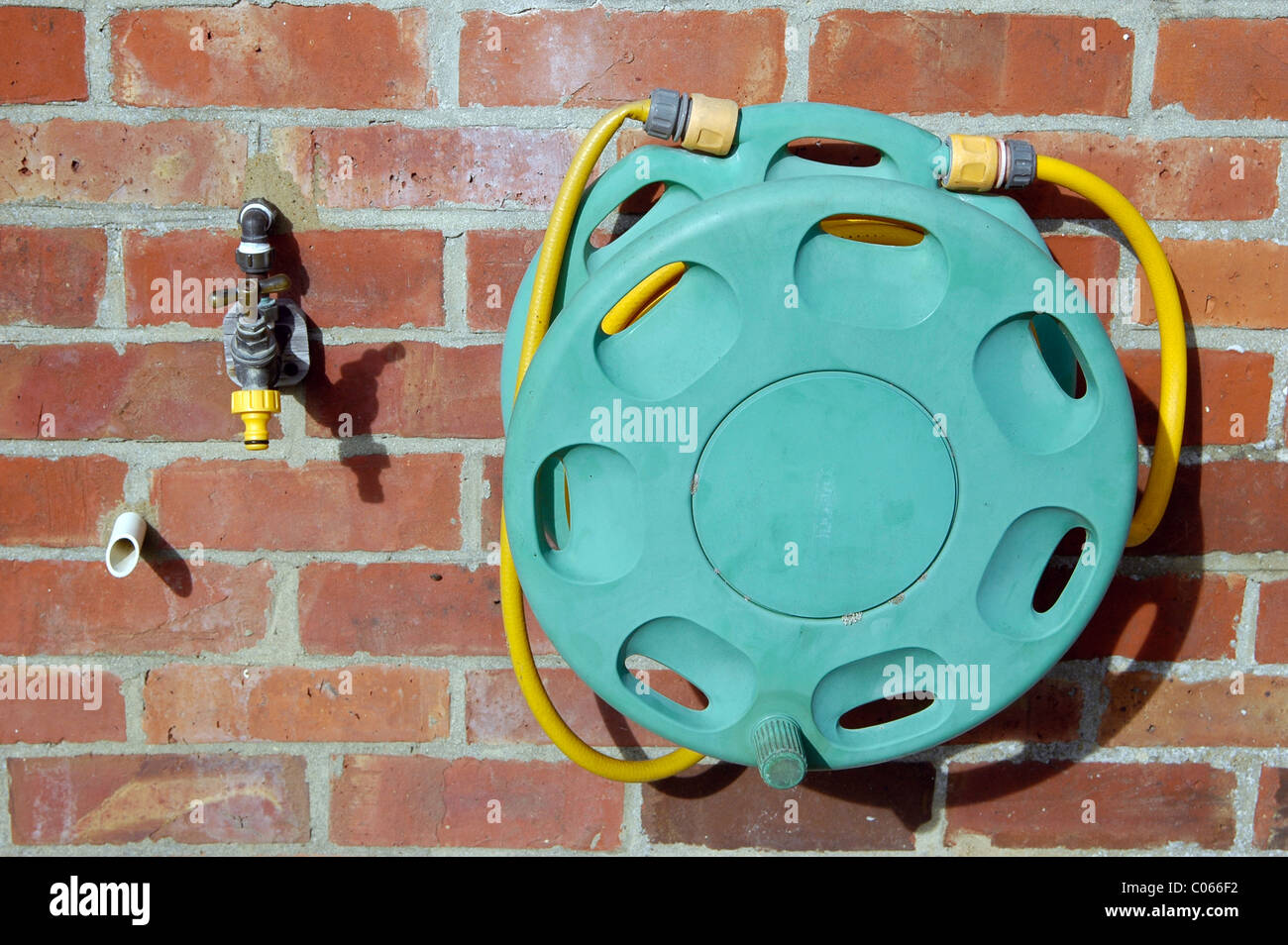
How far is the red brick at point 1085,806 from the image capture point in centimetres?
81

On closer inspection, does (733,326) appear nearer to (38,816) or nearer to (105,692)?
(105,692)

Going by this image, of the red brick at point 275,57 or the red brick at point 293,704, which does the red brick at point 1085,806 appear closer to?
the red brick at point 293,704

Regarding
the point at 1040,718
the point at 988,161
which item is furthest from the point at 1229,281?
the point at 1040,718

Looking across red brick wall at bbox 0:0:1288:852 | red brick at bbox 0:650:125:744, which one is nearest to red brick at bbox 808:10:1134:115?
red brick wall at bbox 0:0:1288:852

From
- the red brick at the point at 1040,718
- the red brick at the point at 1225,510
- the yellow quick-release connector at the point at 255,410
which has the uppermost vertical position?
the yellow quick-release connector at the point at 255,410

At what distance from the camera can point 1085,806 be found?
0.82 metres

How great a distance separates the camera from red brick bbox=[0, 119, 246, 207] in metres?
0.72

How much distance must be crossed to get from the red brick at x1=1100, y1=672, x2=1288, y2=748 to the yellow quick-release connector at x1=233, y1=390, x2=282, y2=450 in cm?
72

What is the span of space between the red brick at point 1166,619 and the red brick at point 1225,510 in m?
0.03

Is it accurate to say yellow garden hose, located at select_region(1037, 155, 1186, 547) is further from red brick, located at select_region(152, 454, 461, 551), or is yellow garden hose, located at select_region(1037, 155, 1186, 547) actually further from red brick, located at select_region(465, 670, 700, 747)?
red brick, located at select_region(152, 454, 461, 551)

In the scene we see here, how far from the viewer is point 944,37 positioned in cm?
72

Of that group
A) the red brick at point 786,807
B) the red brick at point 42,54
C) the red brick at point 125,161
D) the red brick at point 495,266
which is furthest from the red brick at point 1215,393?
the red brick at point 42,54
